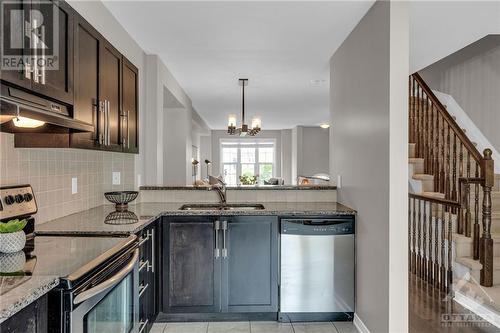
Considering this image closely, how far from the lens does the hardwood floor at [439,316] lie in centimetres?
277

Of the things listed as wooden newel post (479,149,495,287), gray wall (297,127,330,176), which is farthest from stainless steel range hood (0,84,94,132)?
gray wall (297,127,330,176)

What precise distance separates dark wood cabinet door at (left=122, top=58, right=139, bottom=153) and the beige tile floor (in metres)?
1.47

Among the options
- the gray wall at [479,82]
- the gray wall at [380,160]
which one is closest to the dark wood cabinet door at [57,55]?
the gray wall at [380,160]

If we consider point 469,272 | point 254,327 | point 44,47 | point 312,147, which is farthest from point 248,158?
point 44,47

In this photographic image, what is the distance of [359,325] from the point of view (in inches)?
108

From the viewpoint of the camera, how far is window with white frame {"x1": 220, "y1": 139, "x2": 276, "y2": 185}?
1222 centimetres

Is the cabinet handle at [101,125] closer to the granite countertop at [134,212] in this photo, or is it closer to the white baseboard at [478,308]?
the granite countertop at [134,212]

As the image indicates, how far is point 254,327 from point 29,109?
7.46 ft

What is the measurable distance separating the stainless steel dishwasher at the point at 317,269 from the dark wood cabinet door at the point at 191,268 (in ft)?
1.89

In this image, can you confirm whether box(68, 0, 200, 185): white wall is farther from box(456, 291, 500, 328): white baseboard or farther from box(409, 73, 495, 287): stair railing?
box(456, 291, 500, 328): white baseboard

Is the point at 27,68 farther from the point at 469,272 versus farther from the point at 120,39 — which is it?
the point at 469,272

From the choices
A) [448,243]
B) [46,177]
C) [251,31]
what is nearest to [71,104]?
[46,177]

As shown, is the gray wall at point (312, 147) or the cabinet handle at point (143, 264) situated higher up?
the gray wall at point (312, 147)

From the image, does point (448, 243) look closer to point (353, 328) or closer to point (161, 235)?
point (353, 328)
